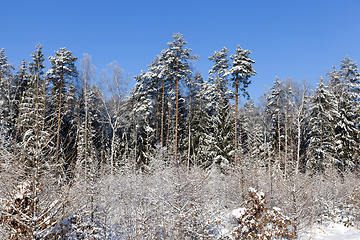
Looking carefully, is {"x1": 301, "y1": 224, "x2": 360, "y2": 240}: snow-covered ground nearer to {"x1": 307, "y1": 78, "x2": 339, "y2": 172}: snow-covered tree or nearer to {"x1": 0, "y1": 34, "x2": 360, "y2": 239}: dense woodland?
{"x1": 0, "y1": 34, "x2": 360, "y2": 239}: dense woodland

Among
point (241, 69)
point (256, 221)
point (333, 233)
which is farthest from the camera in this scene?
point (241, 69)

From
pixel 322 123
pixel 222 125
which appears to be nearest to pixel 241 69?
pixel 222 125

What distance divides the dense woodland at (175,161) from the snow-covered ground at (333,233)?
0.68 meters

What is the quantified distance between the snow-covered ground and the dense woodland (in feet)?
2.23

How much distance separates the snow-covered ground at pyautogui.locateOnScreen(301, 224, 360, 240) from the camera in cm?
1395

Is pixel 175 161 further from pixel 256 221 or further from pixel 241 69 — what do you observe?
pixel 241 69

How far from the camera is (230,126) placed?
26219 millimetres

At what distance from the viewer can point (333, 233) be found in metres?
15.4

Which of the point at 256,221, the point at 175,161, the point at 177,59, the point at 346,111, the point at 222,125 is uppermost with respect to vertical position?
the point at 177,59

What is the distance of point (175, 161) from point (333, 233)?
12.3 m

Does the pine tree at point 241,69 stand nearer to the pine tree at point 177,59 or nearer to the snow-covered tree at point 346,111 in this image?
the pine tree at point 177,59

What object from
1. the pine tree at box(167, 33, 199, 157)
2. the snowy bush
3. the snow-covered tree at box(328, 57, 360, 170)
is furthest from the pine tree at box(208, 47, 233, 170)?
the snowy bush

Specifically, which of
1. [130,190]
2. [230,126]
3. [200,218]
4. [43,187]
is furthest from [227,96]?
[43,187]

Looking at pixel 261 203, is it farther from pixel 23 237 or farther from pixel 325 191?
pixel 325 191
